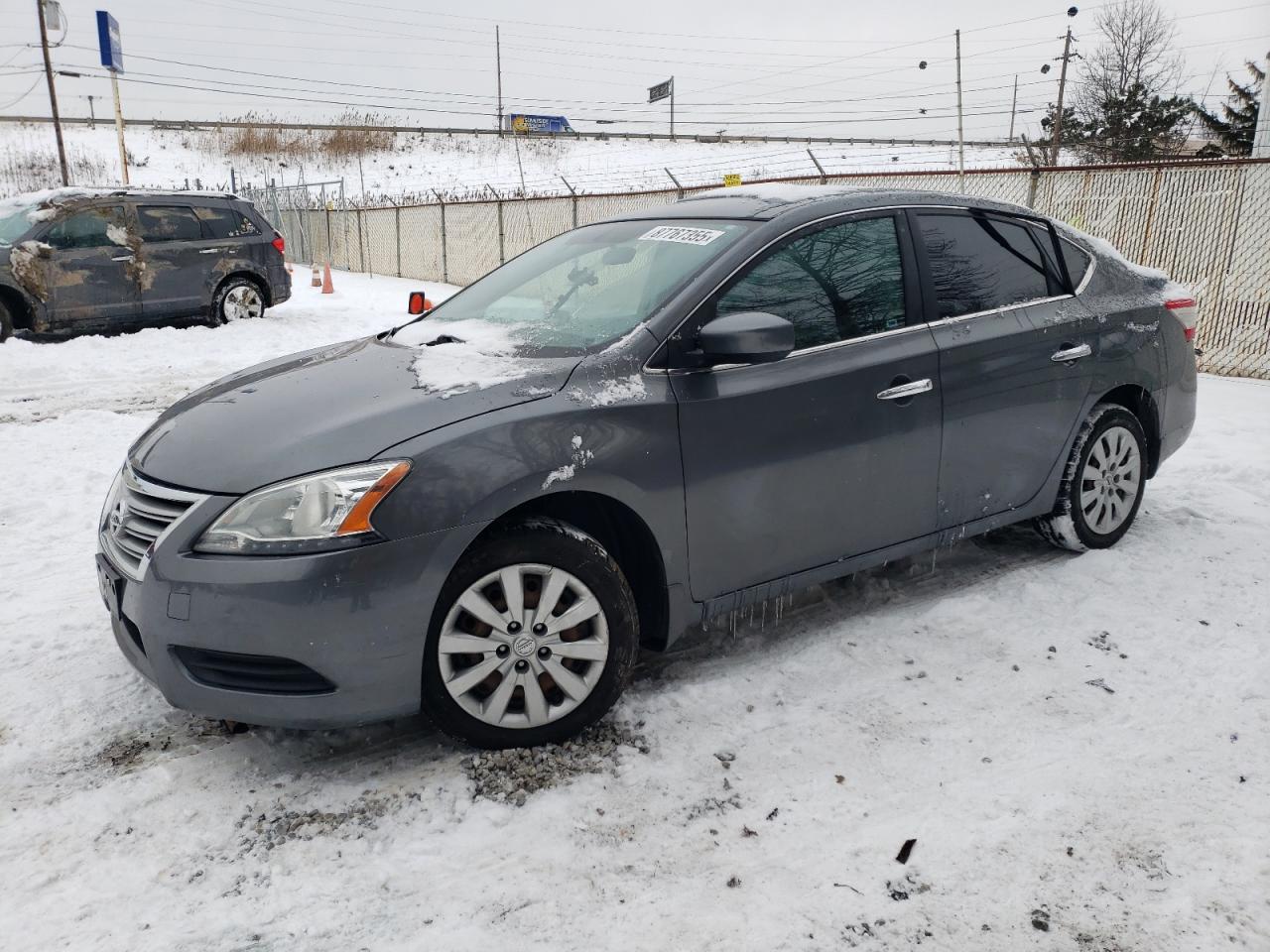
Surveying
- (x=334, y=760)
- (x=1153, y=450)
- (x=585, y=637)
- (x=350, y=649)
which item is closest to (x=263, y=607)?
(x=350, y=649)

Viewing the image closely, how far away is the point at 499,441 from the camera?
2729mm

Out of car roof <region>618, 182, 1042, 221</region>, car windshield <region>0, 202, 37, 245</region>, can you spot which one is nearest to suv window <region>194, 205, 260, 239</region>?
car windshield <region>0, 202, 37, 245</region>

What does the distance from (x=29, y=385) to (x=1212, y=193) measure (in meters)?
11.5

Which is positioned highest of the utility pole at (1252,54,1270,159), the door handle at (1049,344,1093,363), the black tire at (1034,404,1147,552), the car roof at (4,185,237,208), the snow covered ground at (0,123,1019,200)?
the snow covered ground at (0,123,1019,200)

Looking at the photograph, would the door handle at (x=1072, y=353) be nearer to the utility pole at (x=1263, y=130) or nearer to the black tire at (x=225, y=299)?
the utility pole at (x=1263, y=130)

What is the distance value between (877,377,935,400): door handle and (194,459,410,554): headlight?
182cm

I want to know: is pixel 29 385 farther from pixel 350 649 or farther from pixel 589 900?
pixel 589 900

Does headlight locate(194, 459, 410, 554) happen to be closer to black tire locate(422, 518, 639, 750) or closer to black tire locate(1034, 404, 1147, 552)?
black tire locate(422, 518, 639, 750)

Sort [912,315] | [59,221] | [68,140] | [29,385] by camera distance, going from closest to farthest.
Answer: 1. [912,315]
2. [29,385]
3. [59,221]
4. [68,140]

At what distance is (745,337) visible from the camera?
9.82 feet

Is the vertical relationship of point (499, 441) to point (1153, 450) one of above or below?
above

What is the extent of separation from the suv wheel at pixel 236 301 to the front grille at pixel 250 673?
35.5 ft

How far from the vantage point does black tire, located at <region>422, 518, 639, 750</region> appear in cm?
269

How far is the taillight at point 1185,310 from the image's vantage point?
15.2ft
